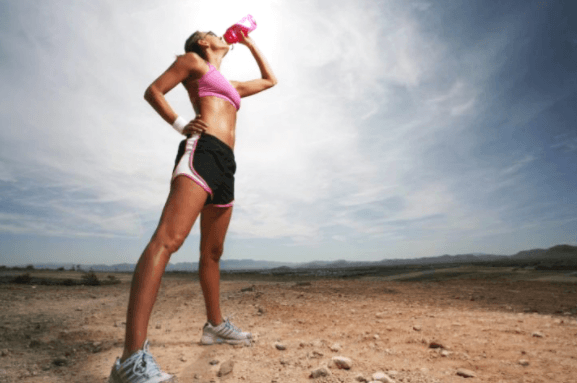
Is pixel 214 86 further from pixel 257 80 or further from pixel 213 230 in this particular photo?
pixel 213 230

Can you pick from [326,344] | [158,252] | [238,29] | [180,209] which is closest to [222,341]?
[326,344]

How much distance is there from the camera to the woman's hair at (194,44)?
9.07ft

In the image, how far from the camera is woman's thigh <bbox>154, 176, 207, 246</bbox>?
1.93 metres

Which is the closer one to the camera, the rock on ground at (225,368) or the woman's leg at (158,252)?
the woman's leg at (158,252)

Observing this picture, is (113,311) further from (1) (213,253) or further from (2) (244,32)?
(2) (244,32)

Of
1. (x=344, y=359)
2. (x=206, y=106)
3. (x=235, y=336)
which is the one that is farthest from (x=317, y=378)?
(x=206, y=106)

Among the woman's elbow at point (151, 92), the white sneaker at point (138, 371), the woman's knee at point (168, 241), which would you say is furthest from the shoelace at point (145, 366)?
the woman's elbow at point (151, 92)

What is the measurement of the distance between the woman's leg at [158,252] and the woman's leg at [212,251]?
54cm

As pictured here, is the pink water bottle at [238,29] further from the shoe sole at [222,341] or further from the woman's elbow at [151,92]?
the shoe sole at [222,341]

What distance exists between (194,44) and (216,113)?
0.88 metres

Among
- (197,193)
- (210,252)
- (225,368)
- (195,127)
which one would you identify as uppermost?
(195,127)

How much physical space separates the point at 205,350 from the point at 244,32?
325cm

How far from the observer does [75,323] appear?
12.7 ft

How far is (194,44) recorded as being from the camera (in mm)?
2770
